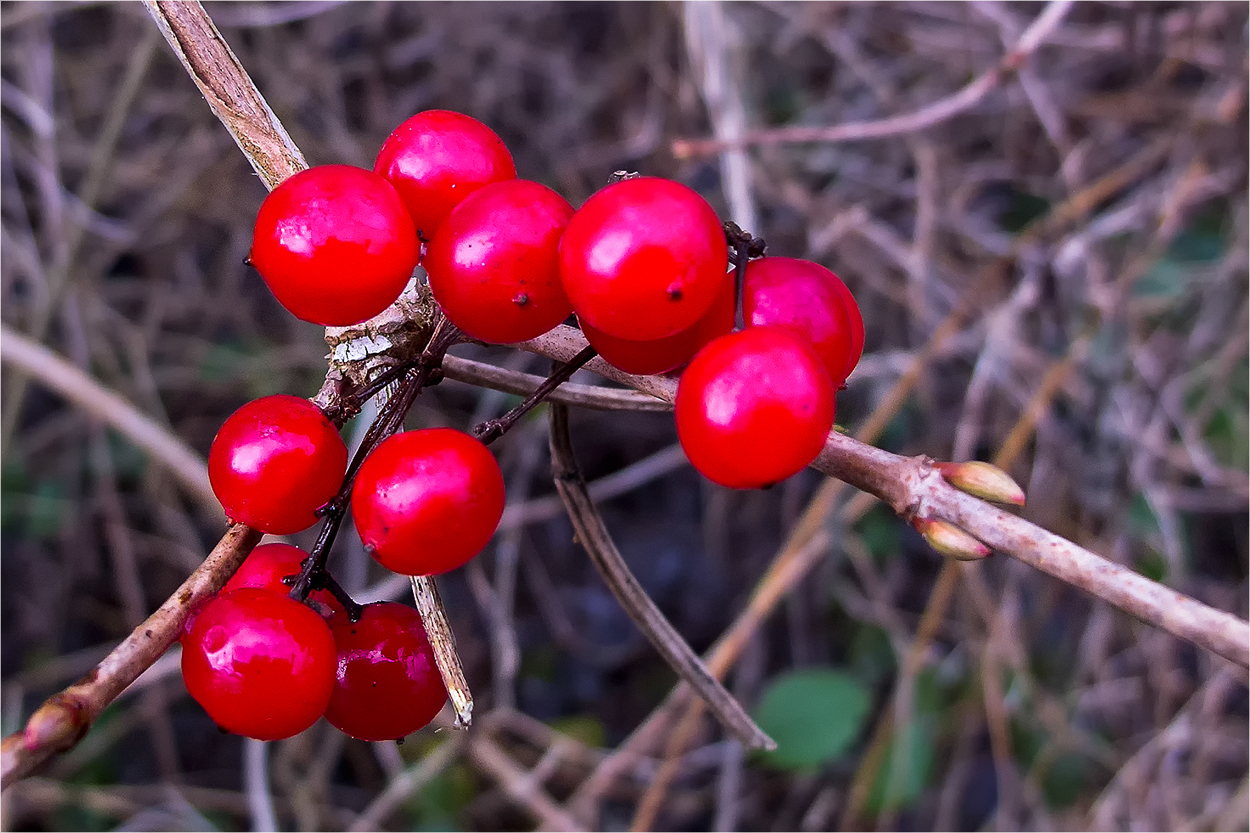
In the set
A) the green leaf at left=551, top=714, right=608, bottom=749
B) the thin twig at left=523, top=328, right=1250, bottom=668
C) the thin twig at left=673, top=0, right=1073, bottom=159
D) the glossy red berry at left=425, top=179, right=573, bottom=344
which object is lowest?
the thin twig at left=523, top=328, right=1250, bottom=668

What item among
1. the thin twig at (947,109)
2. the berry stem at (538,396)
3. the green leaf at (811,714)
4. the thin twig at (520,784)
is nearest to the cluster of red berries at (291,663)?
the berry stem at (538,396)

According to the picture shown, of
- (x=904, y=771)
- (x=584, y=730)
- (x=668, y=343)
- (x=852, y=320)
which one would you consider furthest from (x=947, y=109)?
(x=584, y=730)

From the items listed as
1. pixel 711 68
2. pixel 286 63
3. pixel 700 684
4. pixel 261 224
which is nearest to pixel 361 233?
pixel 261 224

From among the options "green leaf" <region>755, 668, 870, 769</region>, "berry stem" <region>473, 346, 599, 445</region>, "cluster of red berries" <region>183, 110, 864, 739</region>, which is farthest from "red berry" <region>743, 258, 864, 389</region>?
"green leaf" <region>755, 668, 870, 769</region>

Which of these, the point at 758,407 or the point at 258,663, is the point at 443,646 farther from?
the point at 758,407

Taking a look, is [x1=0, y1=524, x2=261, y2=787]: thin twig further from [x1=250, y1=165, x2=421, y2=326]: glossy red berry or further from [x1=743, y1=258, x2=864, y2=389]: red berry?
[x1=743, y1=258, x2=864, y2=389]: red berry

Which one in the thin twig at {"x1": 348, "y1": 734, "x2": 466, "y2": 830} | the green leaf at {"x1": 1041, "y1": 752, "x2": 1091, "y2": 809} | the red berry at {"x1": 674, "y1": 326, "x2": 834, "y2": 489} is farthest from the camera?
the green leaf at {"x1": 1041, "y1": 752, "x2": 1091, "y2": 809}
